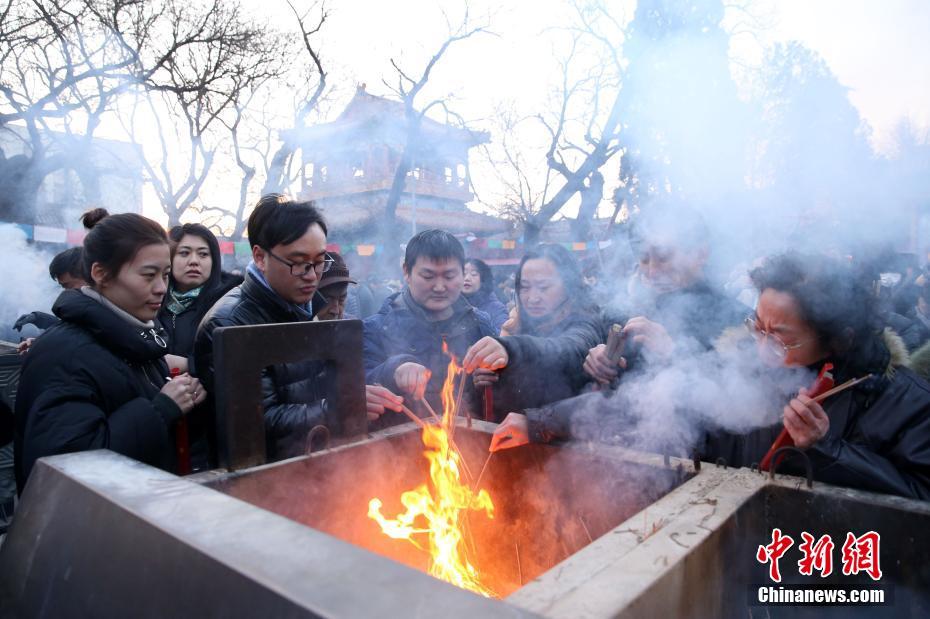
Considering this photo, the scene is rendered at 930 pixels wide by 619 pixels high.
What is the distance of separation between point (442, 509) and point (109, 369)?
1.30m

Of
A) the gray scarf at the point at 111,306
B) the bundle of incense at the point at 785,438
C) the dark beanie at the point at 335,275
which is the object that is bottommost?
the bundle of incense at the point at 785,438

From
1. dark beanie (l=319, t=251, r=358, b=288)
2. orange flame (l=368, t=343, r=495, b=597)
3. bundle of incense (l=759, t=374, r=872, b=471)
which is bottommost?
orange flame (l=368, t=343, r=495, b=597)

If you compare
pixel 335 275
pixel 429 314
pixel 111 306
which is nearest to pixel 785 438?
pixel 429 314

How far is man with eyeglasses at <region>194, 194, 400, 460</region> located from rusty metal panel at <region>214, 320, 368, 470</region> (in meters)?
0.25

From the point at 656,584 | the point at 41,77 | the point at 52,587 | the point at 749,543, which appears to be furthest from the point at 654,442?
the point at 41,77

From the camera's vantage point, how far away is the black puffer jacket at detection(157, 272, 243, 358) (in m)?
3.43

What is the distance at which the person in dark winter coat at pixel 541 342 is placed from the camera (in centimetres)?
255

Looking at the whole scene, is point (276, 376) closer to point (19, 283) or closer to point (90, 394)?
point (90, 394)

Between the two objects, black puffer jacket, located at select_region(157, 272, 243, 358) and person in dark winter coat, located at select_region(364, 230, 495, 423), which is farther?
black puffer jacket, located at select_region(157, 272, 243, 358)

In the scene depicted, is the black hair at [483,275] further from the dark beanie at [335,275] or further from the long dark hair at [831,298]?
the long dark hair at [831,298]

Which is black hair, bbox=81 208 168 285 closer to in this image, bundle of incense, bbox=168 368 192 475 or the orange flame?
bundle of incense, bbox=168 368 192 475

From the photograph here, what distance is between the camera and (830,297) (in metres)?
1.86

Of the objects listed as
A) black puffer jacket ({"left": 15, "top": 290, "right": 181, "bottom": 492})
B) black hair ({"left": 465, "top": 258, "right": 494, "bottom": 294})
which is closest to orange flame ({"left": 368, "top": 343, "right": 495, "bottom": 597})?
black puffer jacket ({"left": 15, "top": 290, "right": 181, "bottom": 492})

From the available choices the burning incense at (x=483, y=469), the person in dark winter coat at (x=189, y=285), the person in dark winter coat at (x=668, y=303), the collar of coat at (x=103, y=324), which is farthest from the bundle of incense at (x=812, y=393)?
the person in dark winter coat at (x=189, y=285)
